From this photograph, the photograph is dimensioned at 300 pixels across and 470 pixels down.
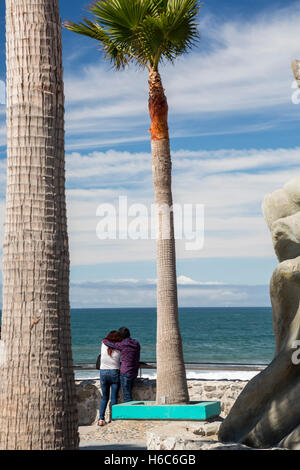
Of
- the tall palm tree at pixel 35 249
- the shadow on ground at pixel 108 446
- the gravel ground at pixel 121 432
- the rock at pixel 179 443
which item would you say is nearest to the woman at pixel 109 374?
the gravel ground at pixel 121 432

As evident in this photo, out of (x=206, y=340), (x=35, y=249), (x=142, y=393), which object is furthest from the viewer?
(x=206, y=340)

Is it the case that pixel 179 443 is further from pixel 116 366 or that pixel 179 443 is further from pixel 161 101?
pixel 161 101

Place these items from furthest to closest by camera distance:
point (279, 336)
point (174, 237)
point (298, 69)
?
point (174, 237) → point (279, 336) → point (298, 69)

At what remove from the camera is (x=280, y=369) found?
7707 mm

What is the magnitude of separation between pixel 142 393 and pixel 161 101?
578 cm

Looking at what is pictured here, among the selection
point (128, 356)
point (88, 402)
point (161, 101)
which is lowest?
point (88, 402)


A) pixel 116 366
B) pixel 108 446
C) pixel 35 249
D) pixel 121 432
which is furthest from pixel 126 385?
pixel 35 249

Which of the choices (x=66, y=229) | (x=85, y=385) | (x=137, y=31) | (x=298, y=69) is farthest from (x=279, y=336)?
(x=137, y=31)

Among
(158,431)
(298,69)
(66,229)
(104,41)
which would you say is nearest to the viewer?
(66,229)

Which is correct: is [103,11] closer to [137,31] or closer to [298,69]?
[137,31]

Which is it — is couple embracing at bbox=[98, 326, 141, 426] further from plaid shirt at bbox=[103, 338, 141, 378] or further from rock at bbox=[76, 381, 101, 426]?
rock at bbox=[76, 381, 101, 426]

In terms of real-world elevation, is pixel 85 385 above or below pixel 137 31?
A: below
